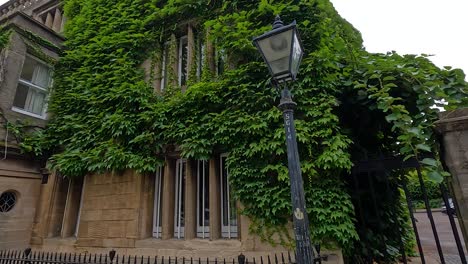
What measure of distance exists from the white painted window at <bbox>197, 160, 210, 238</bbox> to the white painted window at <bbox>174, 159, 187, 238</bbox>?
421 mm

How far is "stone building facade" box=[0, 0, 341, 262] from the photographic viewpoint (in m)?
5.83

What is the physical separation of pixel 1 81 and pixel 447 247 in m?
13.5

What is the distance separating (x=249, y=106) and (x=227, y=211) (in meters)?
2.39

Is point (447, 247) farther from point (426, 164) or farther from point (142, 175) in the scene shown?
point (142, 175)

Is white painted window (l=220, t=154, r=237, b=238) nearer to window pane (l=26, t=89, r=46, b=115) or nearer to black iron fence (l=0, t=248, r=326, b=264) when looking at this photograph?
black iron fence (l=0, t=248, r=326, b=264)

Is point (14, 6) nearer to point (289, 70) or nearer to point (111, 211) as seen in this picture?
point (111, 211)

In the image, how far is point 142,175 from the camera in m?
6.54

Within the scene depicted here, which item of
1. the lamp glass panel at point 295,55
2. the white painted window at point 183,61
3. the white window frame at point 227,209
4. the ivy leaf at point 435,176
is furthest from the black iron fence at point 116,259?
the white painted window at point 183,61

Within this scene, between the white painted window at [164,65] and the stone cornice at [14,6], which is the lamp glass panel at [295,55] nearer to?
the white painted window at [164,65]

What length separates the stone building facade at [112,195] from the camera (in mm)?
5827

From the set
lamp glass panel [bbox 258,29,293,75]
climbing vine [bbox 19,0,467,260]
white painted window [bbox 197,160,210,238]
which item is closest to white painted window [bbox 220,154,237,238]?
white painted window [bbox 197,160,210,238]

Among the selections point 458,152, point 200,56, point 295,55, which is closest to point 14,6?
point 200,56

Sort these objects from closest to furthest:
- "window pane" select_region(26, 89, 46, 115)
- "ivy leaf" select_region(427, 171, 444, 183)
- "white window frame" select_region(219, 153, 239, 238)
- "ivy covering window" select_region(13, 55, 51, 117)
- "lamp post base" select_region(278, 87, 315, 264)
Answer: "lamp post base" select_region(278, 87, 315, 264) → "ivy leaf" select_region(427, 171, 444, 183) → "white window frame" select_region(219, 153, 239, 238) → "ivy covering window" select_region(13, 55, 51, 117) → "window pane" select_region(26, 89, 46, 115)

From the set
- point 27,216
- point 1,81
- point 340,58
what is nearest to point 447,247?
point 340,58
